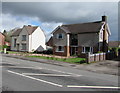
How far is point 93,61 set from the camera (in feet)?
70.8

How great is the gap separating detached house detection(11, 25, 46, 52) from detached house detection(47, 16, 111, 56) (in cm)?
963

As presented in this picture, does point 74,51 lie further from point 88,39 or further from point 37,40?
point 37,40

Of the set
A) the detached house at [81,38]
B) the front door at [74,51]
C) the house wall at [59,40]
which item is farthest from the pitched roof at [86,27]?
the front door at [74,51]

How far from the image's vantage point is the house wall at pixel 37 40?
146ft

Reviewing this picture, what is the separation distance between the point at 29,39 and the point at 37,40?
3111 mm

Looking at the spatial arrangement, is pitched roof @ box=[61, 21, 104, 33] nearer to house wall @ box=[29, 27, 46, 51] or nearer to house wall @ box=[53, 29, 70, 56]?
house wall @ box=[53, 29, 70, 56]

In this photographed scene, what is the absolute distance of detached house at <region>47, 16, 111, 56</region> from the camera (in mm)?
30633

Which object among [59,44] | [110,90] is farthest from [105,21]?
[110,90]

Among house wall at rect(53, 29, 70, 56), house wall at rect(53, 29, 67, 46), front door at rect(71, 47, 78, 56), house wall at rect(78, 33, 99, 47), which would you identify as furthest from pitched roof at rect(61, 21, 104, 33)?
front door at rect(71, 47, 78, 56)

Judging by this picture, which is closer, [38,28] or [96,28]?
[96,28]

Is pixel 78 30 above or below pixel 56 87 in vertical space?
above

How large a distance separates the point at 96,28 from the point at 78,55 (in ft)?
21.7

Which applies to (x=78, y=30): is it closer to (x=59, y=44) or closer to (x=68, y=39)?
(x=68, y=39)

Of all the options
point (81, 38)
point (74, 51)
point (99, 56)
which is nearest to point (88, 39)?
point (81, 38)
